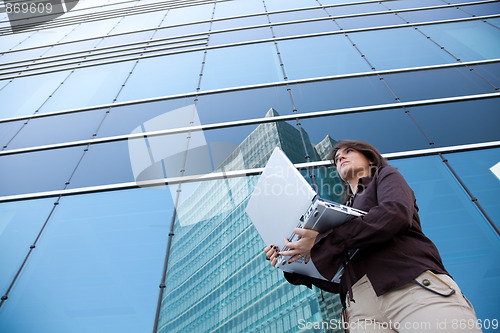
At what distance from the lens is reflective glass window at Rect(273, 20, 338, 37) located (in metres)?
6.85

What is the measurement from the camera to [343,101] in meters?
4.86

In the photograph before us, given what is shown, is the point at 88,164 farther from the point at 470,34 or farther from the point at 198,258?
the point at 470,34

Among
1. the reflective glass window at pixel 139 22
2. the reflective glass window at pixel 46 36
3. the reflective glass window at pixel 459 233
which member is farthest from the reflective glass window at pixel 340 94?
the reflective glass window at pixel 46 36

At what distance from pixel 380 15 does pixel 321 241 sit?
7.31 meters

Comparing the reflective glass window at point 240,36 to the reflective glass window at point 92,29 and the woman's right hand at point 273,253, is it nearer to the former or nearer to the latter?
the reflective glass window at point 92,29

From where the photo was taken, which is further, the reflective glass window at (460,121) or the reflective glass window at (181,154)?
the reflective glass window at (181,154)

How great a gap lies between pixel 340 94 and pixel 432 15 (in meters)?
3.85

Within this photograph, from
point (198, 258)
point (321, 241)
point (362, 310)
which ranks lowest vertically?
point (198, 258)

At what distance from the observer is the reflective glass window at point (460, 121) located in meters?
3.90

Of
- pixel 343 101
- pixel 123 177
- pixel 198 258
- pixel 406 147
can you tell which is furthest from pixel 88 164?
pixel 406 147

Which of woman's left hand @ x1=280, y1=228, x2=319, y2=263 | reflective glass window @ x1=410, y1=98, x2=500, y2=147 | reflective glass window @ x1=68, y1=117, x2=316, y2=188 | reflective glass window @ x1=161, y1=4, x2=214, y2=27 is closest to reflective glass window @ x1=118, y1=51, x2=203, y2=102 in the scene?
reflective glass window @ x1=68, y1=117, x2=316, y2=188

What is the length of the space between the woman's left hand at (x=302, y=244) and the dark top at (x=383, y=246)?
0.03 meters

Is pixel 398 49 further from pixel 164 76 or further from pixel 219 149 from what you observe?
pixel 164 76

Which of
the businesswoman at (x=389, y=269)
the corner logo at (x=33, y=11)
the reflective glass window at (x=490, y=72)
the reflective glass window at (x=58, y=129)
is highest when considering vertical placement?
the corner logo at (x=33, y=11)
